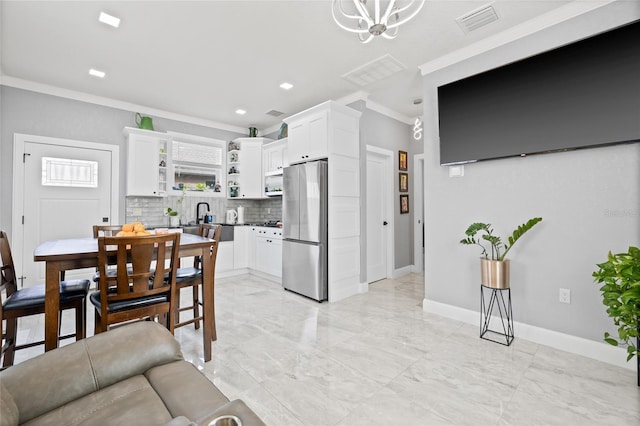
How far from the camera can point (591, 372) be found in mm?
2076

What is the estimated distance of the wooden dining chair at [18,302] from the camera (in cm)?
177

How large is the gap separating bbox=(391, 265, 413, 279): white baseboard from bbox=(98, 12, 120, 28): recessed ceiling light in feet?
15.7

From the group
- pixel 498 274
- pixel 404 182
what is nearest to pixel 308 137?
pixel 404 182

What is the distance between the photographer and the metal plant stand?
2641 millimetres

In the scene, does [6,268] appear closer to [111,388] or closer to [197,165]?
[111,388]

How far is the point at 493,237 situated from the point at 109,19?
4034mm

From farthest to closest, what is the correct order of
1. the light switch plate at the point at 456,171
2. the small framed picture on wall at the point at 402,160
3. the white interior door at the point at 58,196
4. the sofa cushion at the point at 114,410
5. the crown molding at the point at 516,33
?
the small framed picture on wall at the point at 402,160 → the white interior door at the point at 58,196 → the light switch plate at the point at 456,171 → the crown molding at the point at 516,33 → the sofa cushion at the point at 114,410

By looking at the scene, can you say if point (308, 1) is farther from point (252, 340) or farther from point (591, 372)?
point (591, 372)

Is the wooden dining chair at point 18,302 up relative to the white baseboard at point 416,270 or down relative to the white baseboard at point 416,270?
up

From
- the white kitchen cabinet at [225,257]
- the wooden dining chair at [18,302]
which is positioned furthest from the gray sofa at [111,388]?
the white kitchen cabinet at [225,257]

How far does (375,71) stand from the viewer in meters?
3.49

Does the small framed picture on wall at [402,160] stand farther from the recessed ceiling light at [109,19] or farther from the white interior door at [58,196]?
the white interior door at [58,196]

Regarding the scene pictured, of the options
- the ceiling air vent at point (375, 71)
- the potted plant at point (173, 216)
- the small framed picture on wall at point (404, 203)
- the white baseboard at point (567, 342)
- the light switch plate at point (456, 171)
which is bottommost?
the white baseboard at point (567, 342)

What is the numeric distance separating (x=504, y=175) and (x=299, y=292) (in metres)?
2.83
